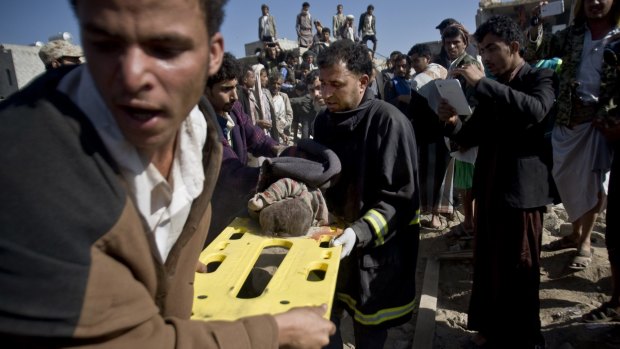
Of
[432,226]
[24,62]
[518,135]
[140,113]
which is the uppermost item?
[24,62]

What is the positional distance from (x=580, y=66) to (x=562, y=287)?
6.10 feet

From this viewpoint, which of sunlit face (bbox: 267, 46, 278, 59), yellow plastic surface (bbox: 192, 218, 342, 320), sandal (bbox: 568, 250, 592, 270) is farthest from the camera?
sunlit face (bbox: 267, 46, 278, 59)

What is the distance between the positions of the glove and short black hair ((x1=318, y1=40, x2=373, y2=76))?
96 centimetres

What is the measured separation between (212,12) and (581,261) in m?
3.92

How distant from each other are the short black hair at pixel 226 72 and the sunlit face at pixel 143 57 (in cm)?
179

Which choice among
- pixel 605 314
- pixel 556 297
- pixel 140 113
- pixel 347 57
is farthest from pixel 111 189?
pixel 556 297

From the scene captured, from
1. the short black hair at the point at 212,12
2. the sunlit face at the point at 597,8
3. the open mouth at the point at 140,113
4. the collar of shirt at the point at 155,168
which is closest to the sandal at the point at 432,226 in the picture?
the sunlit face at the point at 597,8

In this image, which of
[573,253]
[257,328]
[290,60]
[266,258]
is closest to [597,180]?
[573,253]

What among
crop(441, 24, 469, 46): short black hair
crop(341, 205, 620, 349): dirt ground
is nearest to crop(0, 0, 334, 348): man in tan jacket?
crop(341, 205, 620, 349): dirt ground

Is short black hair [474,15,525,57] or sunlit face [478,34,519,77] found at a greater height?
short black hair [474,15,525,57]

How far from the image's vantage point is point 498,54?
8.30 ft

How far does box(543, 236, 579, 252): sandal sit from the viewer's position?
3962 millimetres

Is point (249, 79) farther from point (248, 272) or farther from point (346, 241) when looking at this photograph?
point (248, 272)

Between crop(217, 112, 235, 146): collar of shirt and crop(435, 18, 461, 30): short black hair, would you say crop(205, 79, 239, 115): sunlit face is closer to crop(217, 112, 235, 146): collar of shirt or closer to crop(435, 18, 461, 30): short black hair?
crop(217, 112, 235, 146): collar of shirt
